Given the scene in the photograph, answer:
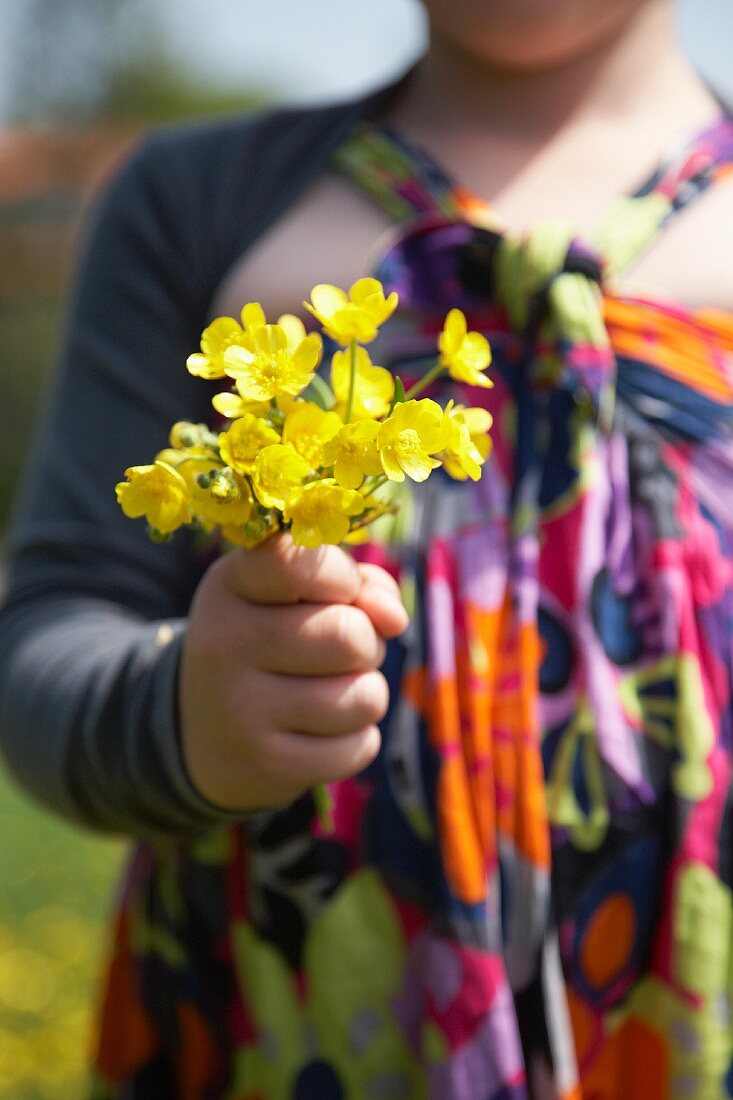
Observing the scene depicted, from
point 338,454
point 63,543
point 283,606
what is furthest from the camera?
point 63,543

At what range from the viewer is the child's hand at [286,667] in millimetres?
591

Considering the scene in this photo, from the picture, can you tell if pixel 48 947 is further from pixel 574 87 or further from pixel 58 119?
pixel 58 119

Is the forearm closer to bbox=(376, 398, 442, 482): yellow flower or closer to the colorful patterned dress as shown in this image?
the colorful patterned dress

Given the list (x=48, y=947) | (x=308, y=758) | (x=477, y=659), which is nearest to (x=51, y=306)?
(x=48, y=947)

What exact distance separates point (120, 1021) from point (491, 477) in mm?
522

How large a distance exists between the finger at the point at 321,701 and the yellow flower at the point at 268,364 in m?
0.19

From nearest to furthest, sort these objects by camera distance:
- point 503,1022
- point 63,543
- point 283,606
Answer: point 283,606 → point 503,1022 → point 63,543

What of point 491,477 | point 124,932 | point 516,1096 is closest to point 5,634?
point 124,932

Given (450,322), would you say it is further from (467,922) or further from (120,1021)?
(120,1021)

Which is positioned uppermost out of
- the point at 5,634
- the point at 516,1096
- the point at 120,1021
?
the point at 5,634

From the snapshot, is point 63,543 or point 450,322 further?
point 63,543

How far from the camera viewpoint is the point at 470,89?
936mm

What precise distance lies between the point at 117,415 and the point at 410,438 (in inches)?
20.3

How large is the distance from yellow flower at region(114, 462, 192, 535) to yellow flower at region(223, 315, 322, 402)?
0.05 meters
